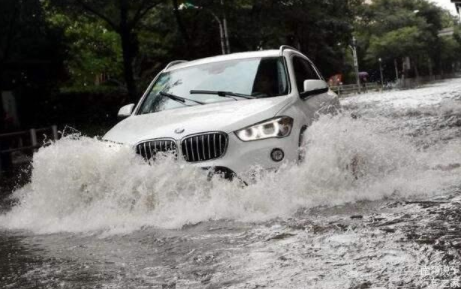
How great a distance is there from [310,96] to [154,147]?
2107 mm

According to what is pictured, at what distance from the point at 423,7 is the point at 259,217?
76652 millimetres

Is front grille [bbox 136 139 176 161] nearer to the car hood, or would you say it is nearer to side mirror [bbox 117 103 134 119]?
the car hood

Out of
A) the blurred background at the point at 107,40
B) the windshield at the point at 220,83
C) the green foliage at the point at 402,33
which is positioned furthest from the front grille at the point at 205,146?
the green foliage at the point at 402,33

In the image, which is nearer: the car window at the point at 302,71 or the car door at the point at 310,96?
the car door at the point at 310,96

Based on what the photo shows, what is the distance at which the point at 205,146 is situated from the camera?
5.70 metres

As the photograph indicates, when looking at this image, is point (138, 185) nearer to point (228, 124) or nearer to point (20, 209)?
point (228, 124)

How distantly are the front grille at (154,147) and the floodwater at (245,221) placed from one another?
0.35 feet

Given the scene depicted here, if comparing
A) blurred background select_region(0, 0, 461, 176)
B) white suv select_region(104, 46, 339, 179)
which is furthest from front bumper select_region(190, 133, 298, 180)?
blurred background select_region(0, 0, 461, 176)

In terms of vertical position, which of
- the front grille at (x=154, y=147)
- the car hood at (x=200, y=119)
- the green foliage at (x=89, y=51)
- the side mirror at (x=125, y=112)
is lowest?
the front grille at (x=154, y=147)

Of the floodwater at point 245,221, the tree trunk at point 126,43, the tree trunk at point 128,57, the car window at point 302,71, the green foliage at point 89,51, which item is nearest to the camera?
the floodwater at point 245,221

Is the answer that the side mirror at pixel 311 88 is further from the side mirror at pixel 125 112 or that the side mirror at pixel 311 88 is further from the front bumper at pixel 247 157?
the side mirror at pixel 125 112

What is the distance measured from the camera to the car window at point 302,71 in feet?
23.5

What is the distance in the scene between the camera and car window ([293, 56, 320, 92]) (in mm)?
7152

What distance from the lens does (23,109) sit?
27375mm
